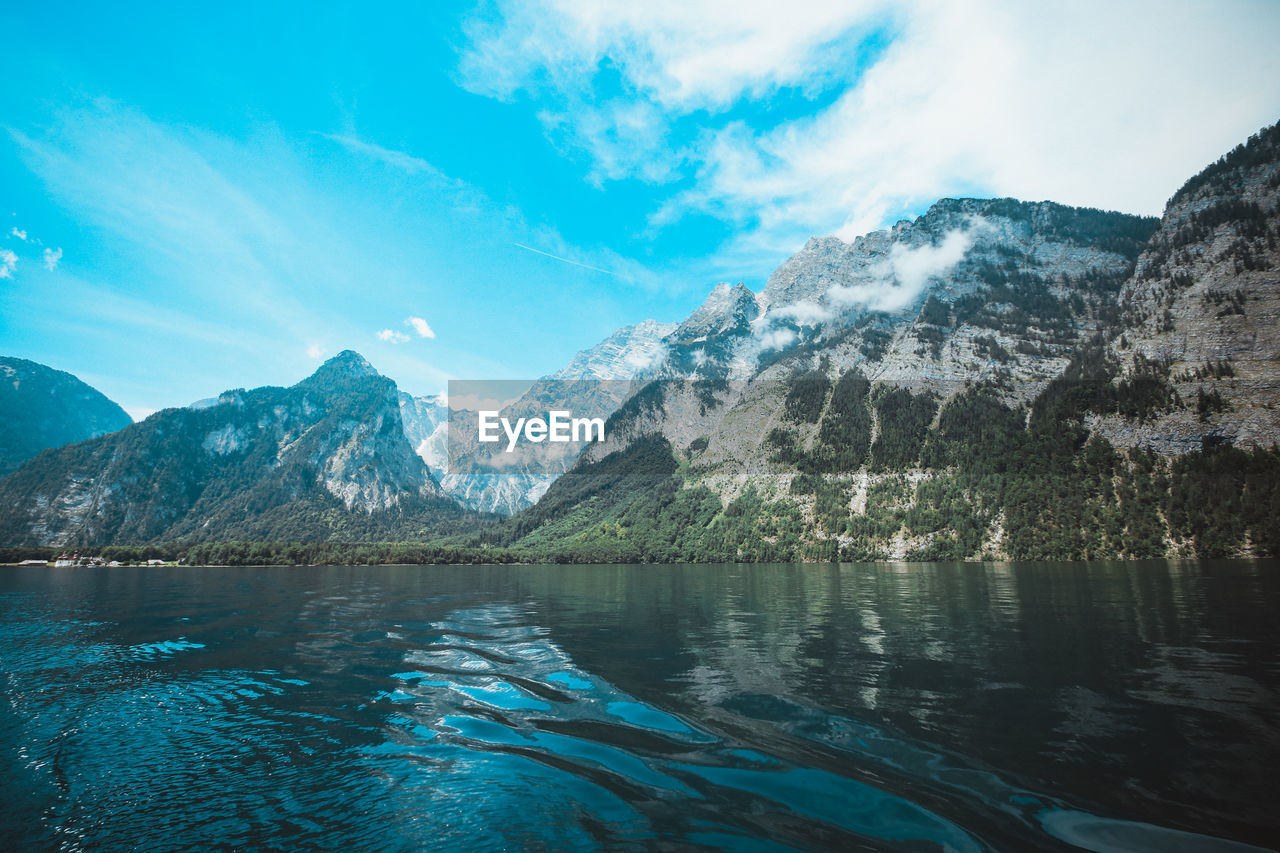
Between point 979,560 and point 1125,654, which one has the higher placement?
point 1125,654

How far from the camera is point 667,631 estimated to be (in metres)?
37.5

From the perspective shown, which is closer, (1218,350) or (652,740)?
(652,740)

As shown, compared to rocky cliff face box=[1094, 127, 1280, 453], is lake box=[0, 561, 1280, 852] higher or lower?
lower

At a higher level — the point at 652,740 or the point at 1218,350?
the point at 1218,350

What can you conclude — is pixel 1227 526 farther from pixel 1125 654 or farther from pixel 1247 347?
pixel 1125 654

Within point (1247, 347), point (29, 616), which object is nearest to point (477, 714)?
point (29, 616)

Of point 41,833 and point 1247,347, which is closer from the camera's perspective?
point 41,833

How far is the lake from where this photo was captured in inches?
404

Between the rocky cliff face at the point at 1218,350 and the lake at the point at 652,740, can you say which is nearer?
the lake at the point at 652,740

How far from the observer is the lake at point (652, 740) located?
10.3 meters

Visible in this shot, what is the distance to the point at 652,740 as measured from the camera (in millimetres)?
15266

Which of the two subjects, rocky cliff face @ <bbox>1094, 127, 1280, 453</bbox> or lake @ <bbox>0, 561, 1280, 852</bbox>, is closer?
lake @ <bbox>0, 561, 1280, 852</bbox>

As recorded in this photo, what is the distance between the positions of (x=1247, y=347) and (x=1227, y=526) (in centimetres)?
7332

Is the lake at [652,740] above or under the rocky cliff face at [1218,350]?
under
